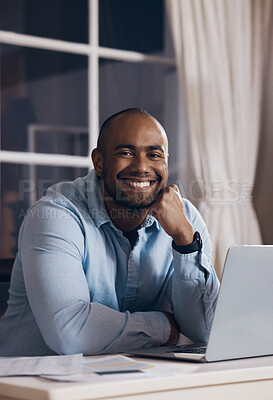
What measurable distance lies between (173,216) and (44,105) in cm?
429

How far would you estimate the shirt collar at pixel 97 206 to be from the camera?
1742 mm

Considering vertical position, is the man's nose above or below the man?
above

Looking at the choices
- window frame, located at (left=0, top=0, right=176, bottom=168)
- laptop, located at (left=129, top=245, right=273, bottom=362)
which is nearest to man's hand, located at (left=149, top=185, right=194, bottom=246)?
laptop, located at (left=129, top=245, right=273, bottom=362)

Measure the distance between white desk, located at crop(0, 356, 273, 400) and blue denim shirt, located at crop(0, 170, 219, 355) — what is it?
297mm

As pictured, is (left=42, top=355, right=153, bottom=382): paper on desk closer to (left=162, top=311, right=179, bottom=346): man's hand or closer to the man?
the man

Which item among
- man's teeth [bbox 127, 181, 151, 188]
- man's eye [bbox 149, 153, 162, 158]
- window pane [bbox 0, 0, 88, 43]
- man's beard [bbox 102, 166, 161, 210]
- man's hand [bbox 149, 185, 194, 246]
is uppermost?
window pane [bbox 0, 0, 88, 43]

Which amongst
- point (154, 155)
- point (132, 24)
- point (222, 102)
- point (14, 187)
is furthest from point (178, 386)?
point (14, 187)

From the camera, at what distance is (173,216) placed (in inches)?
67.9

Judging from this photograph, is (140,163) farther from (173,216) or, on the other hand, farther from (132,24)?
(132,24)

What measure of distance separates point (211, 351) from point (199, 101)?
2.05 metres

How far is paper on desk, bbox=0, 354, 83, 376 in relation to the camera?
1105mm

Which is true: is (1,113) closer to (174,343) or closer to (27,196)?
(27,196)

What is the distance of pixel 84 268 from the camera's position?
171 cm

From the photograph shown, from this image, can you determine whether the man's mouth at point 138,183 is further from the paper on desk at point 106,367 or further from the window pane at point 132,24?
the window pane at point 132,24
